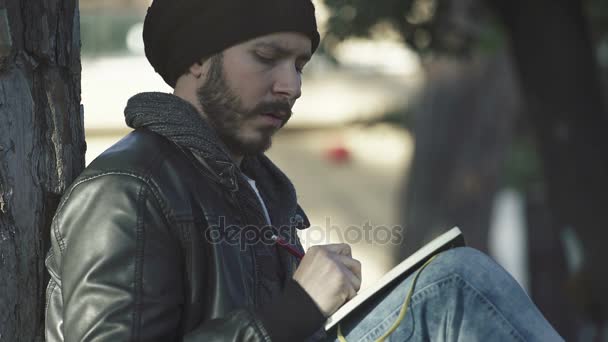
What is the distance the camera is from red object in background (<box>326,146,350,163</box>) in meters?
12.9

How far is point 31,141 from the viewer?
2434 millimetres

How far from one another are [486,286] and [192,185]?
29.8 inches

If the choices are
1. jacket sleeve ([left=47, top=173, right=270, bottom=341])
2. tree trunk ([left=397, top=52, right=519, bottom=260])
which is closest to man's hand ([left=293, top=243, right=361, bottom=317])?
jacket sleeve ([left=47, top=173, right=270, bottom=341])

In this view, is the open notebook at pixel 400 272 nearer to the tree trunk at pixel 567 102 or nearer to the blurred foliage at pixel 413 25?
the blurred foliage at pixel 413 25

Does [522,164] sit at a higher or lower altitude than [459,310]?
lower

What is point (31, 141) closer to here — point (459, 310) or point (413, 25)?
point (459, 310)

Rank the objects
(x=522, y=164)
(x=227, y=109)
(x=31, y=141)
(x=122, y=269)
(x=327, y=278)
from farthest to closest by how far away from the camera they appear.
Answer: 1. (x=522, y=164)
2. (x=227, y=109)
3. (x=31, y=141)
4. (x=327, y=278)
5. (x=122, y=269)

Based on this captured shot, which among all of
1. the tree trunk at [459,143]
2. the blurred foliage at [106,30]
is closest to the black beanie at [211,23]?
the tree trunk at [459,143]

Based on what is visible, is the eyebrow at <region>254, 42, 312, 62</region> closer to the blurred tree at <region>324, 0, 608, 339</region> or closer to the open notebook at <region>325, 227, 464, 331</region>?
the open notebook at <region>325, 227, 464, 331</region>

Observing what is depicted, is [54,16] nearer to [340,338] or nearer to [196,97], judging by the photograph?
[196,97]

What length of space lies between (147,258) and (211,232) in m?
0.21

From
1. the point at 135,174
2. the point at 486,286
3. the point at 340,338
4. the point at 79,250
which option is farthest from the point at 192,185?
the point at 486,286

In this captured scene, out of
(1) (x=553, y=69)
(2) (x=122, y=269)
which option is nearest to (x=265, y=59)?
(2) (x=122, y=269)

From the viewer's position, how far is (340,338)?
7.74 ft
